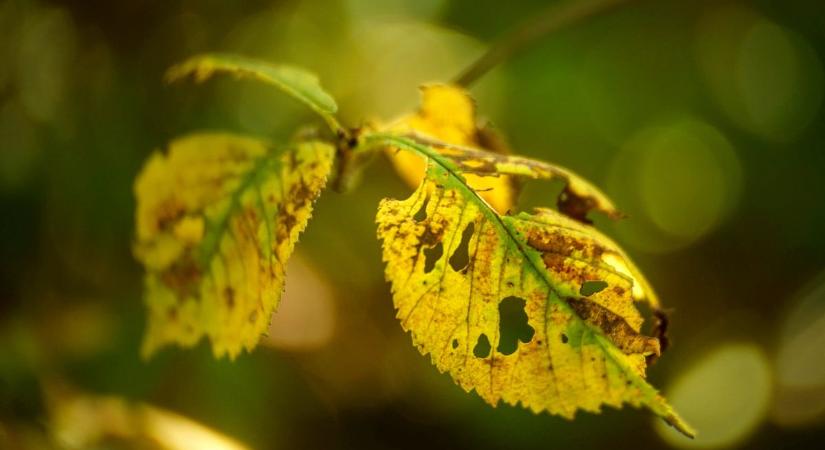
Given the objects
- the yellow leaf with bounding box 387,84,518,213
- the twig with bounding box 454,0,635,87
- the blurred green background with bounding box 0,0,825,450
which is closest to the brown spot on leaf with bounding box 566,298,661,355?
the yellow leaf with bounding box 387,84,518,213

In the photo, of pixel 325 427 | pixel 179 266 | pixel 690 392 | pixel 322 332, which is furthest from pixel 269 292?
pixel 690 392

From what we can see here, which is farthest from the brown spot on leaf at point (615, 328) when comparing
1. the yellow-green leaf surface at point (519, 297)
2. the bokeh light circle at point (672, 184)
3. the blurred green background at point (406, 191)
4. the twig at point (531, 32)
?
the bokeh light circle at point (672, 184)

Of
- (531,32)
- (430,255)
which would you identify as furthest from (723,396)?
(531,32)

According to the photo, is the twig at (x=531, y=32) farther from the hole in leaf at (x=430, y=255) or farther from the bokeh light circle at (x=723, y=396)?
the bokeh light circle at (x=723, y=396)

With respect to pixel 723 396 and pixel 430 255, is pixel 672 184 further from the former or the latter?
pixel 430 255

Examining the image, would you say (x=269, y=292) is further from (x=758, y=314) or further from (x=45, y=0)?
(x=758, y=314)

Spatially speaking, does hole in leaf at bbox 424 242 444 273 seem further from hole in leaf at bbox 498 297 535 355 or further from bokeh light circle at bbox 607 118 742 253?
bokeh light circle at bbox 607 118 742 253
